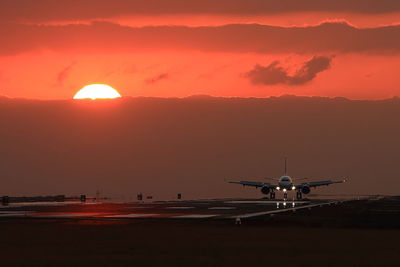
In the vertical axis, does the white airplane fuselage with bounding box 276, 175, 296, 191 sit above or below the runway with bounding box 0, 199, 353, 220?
above

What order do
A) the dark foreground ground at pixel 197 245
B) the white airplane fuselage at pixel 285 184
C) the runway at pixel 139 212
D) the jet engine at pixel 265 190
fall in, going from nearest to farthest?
the dark foreground ground at pixel 197 245
the runway at pixel 139 212
the white airplane fuselage at pixel 285 184
the jet engine at pixel 265 190

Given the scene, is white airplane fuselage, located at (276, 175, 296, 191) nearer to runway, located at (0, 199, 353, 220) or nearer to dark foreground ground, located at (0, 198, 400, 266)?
runway, located at (0, 199, 353, 220)

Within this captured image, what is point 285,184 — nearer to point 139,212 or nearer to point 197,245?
point 139,212

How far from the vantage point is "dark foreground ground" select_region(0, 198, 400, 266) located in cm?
3131

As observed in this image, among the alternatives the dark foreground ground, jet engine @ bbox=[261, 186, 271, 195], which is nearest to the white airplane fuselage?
jet engine @ bbox=[261, 186, 271, 195]

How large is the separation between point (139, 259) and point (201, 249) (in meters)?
5.07

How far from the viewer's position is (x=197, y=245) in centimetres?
3850

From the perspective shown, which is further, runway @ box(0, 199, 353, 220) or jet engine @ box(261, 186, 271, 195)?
jet engine @ box(261, 186, 271, 195)

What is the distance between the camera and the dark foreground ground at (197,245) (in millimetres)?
31312

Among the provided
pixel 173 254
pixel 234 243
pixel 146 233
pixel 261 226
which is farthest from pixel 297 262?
pixel 261 226

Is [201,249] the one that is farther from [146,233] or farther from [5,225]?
[5,225]

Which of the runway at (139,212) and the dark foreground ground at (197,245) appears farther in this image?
the runway at (139,212)

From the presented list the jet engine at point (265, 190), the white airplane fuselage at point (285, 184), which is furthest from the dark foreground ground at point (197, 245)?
the jet engine at point (265, 190)

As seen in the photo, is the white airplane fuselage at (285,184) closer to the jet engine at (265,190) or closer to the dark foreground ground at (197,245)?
the jet engine at (265,190)
